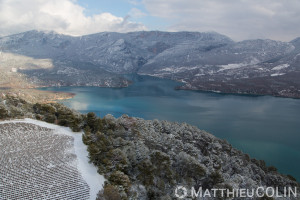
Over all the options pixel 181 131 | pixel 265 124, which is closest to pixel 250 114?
pixel 265 124

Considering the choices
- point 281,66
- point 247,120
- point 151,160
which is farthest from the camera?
point 281,66

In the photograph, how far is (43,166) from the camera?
55.1 ft

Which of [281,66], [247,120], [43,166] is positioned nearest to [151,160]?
[43,166]

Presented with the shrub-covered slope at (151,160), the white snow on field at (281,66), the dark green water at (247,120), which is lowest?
the dark green water at (247,120)

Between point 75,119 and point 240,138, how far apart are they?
3220cm

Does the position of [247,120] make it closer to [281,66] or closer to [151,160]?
[151,160]

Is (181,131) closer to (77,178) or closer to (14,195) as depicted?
(77,178)

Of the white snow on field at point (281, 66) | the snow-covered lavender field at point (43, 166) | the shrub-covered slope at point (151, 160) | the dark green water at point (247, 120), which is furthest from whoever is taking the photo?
the white snow on field at point (281, 66)

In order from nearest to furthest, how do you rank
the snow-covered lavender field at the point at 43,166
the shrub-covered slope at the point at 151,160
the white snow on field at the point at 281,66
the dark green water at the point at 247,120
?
the snow-covered lavender field at the point at 43,166 → the shrub-covered slope at the point at 151,160 → the dark green water at the point at 247,120 → the white snow on field at the point at 281,66

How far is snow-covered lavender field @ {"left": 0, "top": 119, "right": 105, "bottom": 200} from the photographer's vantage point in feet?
47.9

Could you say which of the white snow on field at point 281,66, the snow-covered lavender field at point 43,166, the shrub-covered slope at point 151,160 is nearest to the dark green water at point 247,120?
the shrub-covered slope at point 151,160

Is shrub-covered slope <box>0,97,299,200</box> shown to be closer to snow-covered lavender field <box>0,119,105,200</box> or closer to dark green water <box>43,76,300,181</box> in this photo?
snow-covered lavender field <box>0,119,105,200</box>

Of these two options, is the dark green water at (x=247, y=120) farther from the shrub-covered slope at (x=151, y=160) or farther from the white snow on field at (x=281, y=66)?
the white snow on field at (x=281, y=66)

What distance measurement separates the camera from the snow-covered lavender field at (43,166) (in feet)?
47.9
